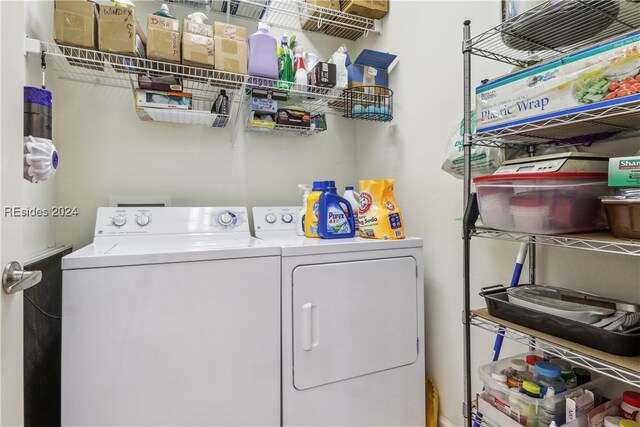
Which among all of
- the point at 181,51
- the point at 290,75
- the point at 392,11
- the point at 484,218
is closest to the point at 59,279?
the point at 181,51

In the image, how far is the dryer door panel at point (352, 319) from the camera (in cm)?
142

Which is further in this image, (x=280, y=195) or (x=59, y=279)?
(x=280, y=195)

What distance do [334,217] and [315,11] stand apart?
1334mm

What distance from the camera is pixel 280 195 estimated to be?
7.50 feet

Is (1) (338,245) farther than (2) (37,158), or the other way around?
(1) (338,245)

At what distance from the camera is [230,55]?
1696mm

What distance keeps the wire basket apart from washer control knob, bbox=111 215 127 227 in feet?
4.47

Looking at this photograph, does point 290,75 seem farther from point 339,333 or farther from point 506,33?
point 339,333

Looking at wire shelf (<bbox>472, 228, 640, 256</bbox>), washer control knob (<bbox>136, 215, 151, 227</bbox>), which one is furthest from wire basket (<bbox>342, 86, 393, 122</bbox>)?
washer control knob (<bbox>136, 215, 151, 227</bbox>)

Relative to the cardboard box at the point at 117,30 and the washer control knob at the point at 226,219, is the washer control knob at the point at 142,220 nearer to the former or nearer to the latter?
the washer control knob at the point at 226,219

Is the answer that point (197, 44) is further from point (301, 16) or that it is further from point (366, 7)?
point (366, 7)

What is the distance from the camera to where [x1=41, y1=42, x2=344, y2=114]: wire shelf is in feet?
5.00

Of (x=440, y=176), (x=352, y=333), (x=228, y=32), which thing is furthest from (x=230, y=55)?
(x=352, y=333)

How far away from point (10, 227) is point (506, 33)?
1572 mm
